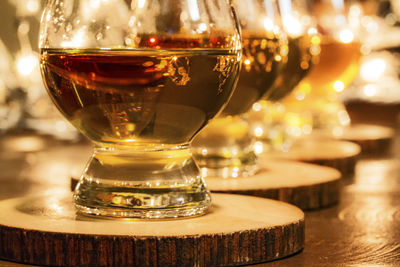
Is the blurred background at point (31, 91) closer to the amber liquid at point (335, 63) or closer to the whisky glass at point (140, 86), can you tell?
the amber liquid at point (335, 63)

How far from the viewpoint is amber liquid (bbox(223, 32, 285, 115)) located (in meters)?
0.95

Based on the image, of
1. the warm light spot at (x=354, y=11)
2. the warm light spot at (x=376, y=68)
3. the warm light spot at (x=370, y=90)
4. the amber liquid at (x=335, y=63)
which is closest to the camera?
the amber liquid at (x=335, y=63)

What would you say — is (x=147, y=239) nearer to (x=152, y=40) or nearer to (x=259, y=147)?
(x=152, y=40)

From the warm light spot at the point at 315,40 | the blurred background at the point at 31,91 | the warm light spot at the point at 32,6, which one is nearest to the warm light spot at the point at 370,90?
the blurred background at the point at 31,91

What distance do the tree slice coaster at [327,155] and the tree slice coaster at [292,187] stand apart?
0.61ft

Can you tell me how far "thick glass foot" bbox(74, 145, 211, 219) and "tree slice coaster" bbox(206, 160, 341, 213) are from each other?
0.44 feet

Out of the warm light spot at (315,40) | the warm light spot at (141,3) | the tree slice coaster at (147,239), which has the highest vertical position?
the warm light spot at (141,3)

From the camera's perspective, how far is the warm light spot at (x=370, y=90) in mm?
2760

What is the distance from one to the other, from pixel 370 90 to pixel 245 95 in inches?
74.9

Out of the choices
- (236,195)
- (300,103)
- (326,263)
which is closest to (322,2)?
(300,103)

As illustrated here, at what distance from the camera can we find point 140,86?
0.64 metres

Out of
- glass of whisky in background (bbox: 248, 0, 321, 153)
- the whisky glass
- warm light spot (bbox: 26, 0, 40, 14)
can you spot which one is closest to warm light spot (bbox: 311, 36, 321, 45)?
glass of whisky in background (bbox: 248, 0, 321, 153)

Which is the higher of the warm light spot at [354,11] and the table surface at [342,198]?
the warm light spot at [354,11]

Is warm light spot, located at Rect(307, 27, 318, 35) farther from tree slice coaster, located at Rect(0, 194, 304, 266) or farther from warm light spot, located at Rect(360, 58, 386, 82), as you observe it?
warm light spot, located at Rect(360, 58, 386, 82)
